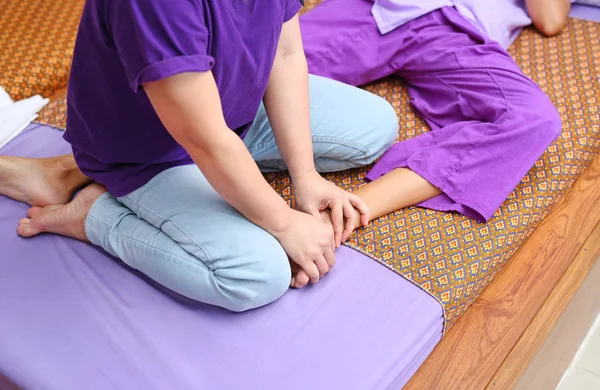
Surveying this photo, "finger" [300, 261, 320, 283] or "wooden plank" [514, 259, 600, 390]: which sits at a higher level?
"finger" [300, 261, 320, 283]

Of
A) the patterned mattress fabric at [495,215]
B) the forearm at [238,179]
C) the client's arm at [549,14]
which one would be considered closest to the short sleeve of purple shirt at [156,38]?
the forearm at [238,179]

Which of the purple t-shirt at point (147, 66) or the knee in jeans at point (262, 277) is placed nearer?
the purple t-shirt at point (147, 66)

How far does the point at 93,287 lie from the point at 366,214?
49 centimetres

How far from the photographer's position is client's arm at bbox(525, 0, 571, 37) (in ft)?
5.17

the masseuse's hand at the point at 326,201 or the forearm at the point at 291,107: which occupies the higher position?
the forearm at the point at 291,107

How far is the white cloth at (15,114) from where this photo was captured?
1440 mm

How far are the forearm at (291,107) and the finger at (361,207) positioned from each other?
9cm

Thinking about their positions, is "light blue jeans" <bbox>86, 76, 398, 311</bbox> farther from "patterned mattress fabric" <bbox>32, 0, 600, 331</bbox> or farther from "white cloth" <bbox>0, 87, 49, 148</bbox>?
"white cloth" <bbox>0, 87, 49, 148</bbox>

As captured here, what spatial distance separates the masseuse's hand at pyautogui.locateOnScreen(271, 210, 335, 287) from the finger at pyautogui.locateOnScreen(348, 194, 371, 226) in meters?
0.11

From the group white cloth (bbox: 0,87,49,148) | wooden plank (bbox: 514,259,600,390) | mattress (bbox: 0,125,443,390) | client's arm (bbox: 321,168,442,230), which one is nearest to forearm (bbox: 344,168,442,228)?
client's arm (bbox: 321,168,442,230)

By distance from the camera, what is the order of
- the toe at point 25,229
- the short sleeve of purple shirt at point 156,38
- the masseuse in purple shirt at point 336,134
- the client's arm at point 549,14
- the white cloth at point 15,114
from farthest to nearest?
the client's arm at point 549,14 → the white cloth at point 15,114 → the toe at point 25,229 → the masseuse in purple shirt at point 336,134 → the short sleeve of purple shirt at point 156,38

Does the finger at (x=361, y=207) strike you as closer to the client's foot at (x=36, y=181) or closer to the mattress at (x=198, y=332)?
the mattress at (x=198, y=332)

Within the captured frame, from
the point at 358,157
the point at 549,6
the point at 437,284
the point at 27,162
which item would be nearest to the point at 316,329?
the point at 437,284

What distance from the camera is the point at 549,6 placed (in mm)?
1577
